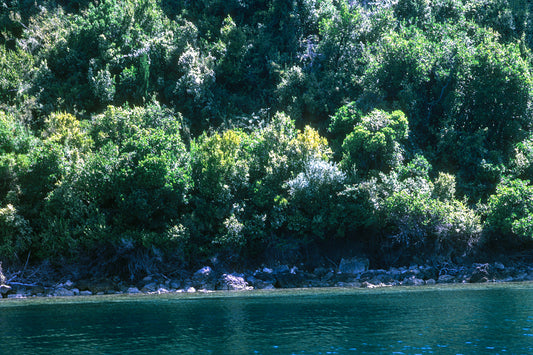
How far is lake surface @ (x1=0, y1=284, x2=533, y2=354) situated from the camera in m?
18.3

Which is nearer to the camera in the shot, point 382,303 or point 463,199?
point 382,303

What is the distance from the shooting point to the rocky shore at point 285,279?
39.0 m

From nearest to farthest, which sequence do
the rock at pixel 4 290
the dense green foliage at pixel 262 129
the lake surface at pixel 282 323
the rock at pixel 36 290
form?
the lake surface at pixel 282 323
the rock at pixel 4 290
the rock at pixel 36 290
the dense green foliage at pixel 262 129

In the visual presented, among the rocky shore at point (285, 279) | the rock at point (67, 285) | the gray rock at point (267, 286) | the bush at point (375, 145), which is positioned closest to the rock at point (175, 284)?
the rocky shore at point (285, 279)

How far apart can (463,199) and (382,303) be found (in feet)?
63.2

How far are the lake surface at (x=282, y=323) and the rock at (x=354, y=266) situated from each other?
7874 millimetres

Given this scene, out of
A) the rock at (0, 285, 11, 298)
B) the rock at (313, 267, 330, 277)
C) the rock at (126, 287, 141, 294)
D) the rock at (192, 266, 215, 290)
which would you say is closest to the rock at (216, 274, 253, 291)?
the rock at (192, 266, 215, 290)

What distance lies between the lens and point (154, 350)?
1812 centimetres

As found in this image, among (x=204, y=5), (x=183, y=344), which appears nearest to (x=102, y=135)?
(x=204, y=5)

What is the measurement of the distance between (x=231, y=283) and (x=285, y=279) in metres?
4.02

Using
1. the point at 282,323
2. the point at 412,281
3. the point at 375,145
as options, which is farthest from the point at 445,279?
the point at 282,323

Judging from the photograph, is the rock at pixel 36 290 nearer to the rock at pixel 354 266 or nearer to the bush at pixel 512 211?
the rock at pixel 354 266

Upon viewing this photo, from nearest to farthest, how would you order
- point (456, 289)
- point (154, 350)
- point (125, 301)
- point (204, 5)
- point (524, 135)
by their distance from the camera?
point (154, 350) < point (125, 301) < point (456, 289) < point (524, 135) < point (204, 5)

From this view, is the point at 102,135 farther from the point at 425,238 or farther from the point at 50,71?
the point at 425,238
